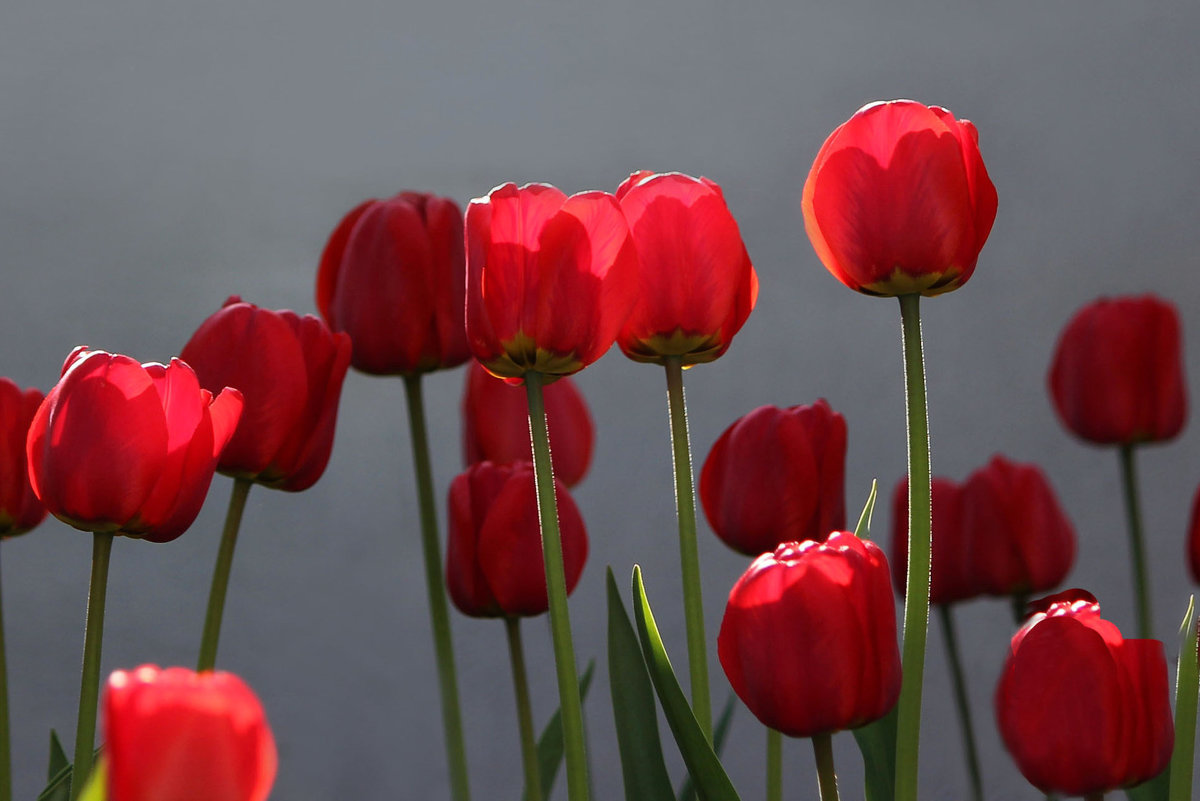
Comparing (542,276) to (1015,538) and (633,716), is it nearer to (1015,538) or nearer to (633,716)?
(633,716)

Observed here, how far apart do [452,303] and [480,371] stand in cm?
6

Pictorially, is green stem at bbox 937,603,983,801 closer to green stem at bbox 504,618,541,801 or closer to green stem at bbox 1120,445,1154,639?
green stem at bbox 1120,445,1154,639

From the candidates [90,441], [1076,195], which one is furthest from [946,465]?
[90,441]

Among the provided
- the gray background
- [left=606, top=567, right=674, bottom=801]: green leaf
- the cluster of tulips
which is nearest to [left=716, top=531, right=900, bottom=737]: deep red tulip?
the cluster of tulips

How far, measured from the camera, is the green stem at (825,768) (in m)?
0.37

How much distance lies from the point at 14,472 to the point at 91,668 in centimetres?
14

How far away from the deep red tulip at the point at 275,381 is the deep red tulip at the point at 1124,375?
550 mm

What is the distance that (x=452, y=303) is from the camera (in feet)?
1.83

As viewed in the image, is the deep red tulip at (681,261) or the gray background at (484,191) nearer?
the deep red tulip at (681,261)

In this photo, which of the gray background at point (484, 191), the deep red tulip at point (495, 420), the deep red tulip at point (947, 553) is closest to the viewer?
the deep red tulip at point (495, 420)

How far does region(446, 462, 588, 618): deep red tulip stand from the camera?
0.53 metres

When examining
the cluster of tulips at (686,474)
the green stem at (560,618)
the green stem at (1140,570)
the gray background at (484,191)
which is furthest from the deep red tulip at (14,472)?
the gray background at (484,191)

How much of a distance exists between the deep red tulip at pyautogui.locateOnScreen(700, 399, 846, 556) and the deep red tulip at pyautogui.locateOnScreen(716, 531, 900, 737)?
0.12 meters

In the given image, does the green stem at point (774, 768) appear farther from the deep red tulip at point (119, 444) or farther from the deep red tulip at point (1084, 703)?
the deep red tulip at point (119, 444)
